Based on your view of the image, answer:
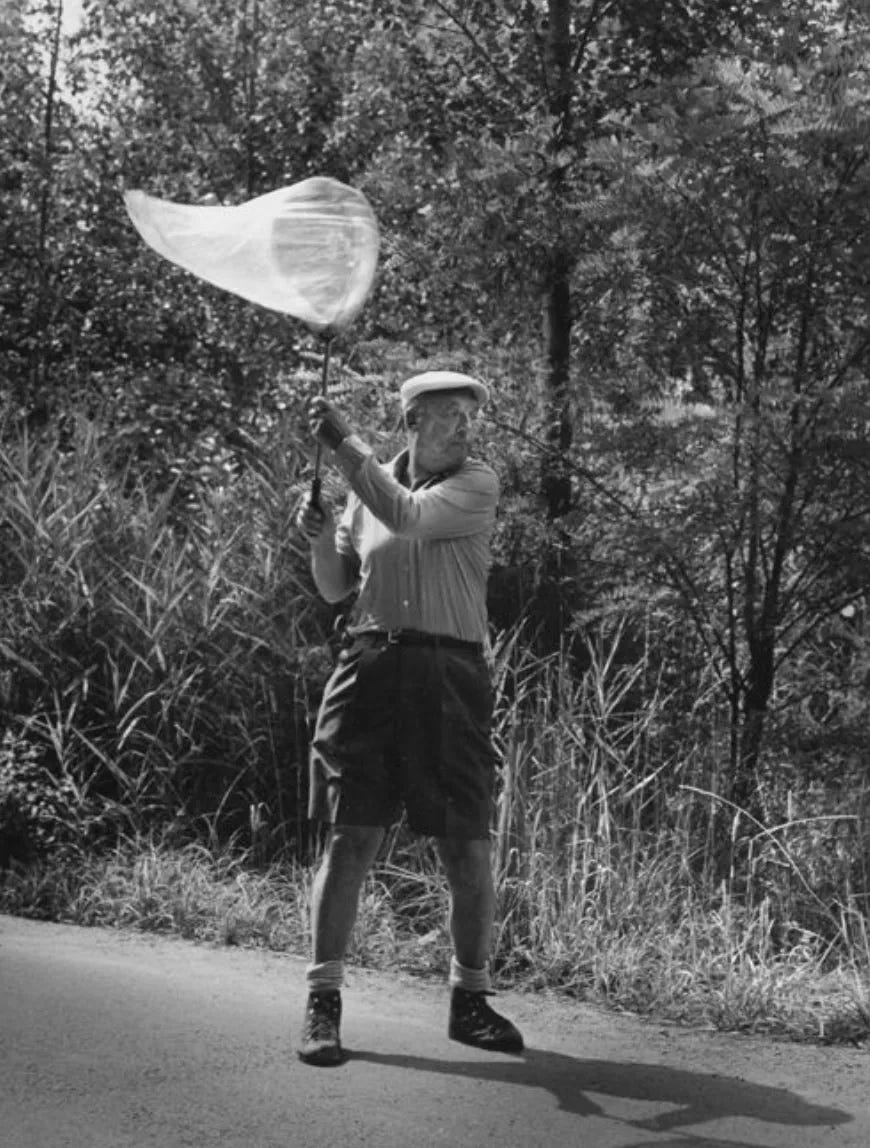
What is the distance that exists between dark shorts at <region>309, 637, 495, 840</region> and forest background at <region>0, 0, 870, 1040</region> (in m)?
1.24

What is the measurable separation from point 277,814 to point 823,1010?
119 inches

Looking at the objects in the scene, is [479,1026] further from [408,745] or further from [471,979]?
[408,745]

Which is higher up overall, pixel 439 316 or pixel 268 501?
pixel 439 316

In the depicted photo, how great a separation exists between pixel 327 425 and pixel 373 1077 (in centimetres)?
179

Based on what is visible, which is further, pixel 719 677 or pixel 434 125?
pixel 434 125

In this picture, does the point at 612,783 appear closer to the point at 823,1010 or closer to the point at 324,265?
the point at 823,1010

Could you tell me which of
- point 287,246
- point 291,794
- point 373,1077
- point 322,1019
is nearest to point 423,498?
point 287,246

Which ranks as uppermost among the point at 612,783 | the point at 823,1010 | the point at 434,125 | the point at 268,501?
the point at 434,125

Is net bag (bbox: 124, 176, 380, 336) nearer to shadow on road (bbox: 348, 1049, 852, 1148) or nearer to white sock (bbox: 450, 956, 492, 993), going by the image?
white sock (bbox: 450, 956, 492, 993)

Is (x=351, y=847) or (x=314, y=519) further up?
(x=314, y=519)

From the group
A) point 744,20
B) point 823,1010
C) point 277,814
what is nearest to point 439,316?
point 744,20

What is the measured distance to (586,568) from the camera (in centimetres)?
802

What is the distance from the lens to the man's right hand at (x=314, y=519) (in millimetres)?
5617

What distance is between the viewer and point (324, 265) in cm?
561
